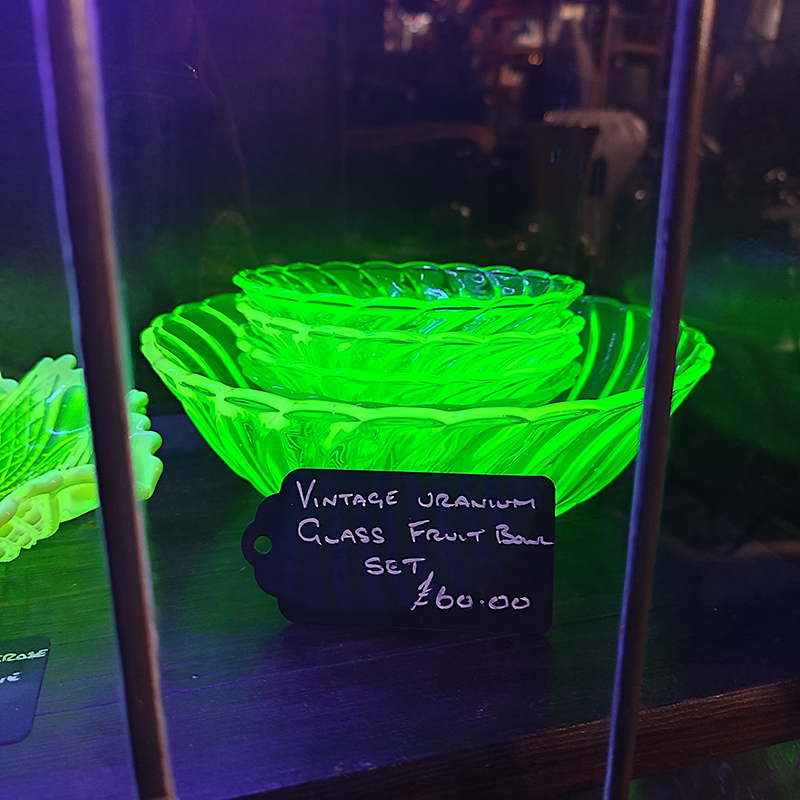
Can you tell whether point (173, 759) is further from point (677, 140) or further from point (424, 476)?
point (677, 140)

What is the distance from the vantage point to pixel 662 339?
20 centimetres

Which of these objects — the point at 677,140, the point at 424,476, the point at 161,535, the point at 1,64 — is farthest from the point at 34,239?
the point at 677,140

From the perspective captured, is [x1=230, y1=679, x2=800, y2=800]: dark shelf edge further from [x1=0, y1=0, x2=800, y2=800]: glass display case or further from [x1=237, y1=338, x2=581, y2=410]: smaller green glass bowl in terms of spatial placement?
[x1=237, y1=338, x2=581, y2=410]: smaller green glass bowl

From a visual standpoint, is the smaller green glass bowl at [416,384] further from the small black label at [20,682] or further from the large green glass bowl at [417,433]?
the small black label at [20,682]

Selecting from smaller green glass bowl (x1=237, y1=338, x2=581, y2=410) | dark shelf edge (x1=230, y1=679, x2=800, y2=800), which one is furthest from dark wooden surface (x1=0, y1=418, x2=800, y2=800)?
smaller green glass bowl (x1=237, y1=338, x2=581, y2=410)

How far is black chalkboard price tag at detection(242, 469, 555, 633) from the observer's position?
1.19ft

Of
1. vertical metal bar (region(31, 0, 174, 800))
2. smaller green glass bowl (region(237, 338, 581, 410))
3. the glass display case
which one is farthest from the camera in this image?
smaller green glass bowl (region(237, 338, 581, 410))

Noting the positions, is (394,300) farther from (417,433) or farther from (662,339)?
(662,339)

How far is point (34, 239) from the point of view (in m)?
0.58

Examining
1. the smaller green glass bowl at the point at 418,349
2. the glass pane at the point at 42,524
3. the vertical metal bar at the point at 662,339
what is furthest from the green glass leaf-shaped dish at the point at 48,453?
the vertical metal bar at the point at 662,339

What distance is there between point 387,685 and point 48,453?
0.93 ft

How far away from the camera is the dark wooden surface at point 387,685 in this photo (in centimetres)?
30

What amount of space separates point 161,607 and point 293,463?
0.11m

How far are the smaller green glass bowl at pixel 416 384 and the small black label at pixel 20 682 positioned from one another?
18 centimetres
